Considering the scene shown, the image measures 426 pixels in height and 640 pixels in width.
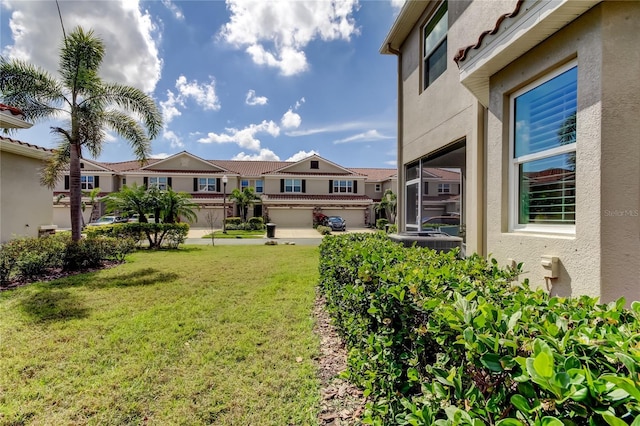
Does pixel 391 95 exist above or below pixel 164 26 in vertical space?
below

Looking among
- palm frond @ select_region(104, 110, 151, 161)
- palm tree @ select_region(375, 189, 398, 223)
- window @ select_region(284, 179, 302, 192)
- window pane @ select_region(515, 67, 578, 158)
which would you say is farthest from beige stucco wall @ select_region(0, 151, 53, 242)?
palm tree @ select_region(375, 189, 398, 223)

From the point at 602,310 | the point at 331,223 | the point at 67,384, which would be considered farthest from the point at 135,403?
the point at 331,223

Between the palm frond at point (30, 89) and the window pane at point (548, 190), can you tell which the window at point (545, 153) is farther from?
the palm frond at point (30, 89)

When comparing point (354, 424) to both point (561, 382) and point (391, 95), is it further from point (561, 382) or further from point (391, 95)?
point (391, 95)

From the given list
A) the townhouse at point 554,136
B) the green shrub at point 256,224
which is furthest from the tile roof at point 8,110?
the green shrub at point 256,224

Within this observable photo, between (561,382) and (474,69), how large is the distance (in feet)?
14.9

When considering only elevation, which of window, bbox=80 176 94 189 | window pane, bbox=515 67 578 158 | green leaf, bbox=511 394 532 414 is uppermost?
window, bbox=80 176 94 189

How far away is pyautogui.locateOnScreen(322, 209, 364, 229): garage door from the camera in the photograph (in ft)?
116

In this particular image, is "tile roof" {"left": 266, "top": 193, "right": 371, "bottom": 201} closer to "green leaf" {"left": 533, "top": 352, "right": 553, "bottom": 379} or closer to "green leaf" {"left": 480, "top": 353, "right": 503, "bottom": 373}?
"green leaf" {"left": 480, "top": 353, "right": 503, "bottom": 373}

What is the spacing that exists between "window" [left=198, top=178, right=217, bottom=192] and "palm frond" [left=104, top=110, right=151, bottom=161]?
2404cm

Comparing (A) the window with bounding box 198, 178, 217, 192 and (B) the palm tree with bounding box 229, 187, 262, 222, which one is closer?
(B) the palm tree with bounding box 229, 187, 262, 222

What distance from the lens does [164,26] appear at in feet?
31.7

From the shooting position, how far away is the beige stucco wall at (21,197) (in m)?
11.3

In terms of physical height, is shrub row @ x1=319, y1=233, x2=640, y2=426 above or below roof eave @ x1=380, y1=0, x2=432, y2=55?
below
